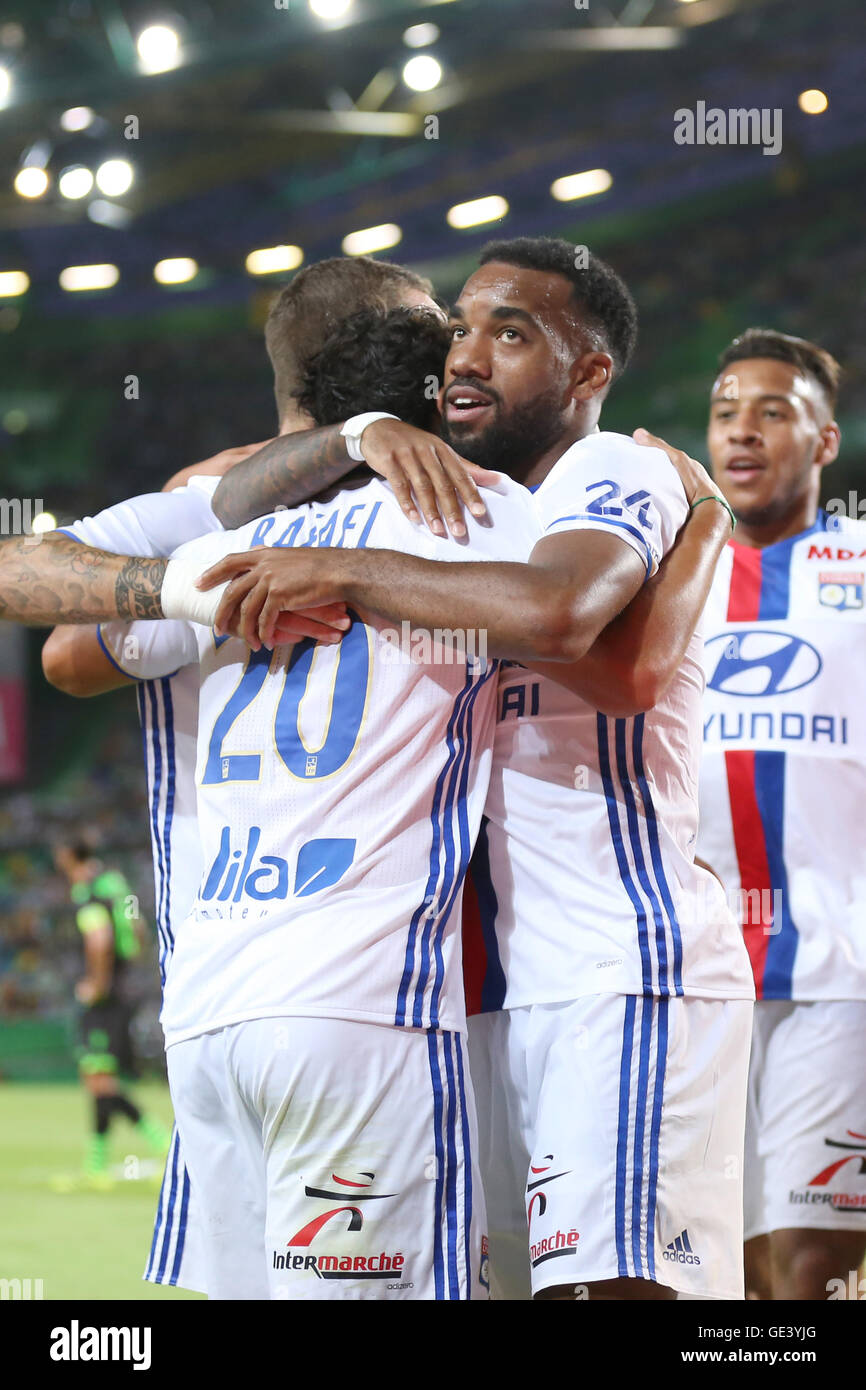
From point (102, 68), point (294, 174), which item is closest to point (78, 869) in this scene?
point (102, 68)

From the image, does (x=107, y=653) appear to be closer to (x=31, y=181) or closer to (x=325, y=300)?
(x=325, y=300)

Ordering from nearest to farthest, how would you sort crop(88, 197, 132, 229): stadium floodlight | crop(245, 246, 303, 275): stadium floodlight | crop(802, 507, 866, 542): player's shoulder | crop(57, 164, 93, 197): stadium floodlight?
crop(802, 507, 866, 542): player's shoulder, crop(57, 164, 93, 197): stadium floodlight, crop(88, 197, 132, 229): stadium floodlight, crop(245, 246, 303, 275): stadium floodlight

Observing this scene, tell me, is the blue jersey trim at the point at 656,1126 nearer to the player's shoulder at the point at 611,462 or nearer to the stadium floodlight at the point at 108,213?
the player's shoulder at the point at 611,462

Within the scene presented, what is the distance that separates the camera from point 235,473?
2.77m

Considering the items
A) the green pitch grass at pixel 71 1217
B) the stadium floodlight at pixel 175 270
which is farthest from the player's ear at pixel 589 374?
the stadium floodlight at pixel 175 270

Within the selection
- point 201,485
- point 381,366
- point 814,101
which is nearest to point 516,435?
point 381,366

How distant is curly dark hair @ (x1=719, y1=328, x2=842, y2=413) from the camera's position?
4.40 m

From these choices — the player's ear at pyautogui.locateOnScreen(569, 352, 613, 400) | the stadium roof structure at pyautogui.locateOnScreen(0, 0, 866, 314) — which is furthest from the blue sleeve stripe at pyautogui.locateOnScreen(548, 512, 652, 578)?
the stadium roof structure at pyautogui.locateOnScreen(0, 0, 866, 314)

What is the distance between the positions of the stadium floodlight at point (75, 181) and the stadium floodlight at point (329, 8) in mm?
4148

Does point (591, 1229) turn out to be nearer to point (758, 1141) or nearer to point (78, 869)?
point (758, 1141)

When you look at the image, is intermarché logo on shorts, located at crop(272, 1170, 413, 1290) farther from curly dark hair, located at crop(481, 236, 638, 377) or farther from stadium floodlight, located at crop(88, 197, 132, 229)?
stadium floodlight, located at crop(88, 197, 132, 229)

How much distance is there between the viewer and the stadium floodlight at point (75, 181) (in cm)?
1927

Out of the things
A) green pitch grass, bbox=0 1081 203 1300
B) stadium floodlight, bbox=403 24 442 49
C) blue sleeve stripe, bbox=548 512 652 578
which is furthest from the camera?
stadium floodlight, bbox=403 24 442 49

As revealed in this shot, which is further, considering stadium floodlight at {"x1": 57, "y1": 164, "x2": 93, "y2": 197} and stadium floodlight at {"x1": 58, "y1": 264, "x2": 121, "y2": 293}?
stadium floodlight at {"x1": 58, "y1": 264, "x2": 121, "y2": 293}
